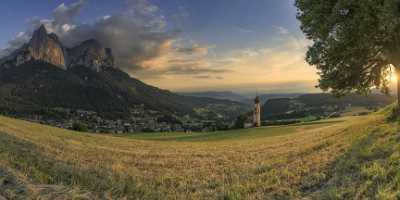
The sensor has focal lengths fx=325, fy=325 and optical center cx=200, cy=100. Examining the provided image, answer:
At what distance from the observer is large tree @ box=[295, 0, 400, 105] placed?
1953 centimetres

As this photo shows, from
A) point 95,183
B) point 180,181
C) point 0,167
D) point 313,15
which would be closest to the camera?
point 0,167

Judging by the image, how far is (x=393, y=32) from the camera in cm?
1961

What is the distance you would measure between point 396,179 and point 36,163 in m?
13.8

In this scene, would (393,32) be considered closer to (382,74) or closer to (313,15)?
(313,15)

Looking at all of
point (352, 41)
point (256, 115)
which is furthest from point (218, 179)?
point (256, 115)

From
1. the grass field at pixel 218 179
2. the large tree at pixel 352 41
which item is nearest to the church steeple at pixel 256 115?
the large tree at pixel 352 41

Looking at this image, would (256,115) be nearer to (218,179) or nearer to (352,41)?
(352,41)

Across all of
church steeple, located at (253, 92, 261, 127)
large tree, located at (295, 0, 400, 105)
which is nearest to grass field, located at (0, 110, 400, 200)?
large tree, located at (295, 0, 400, 105)

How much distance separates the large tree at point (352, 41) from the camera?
1953 centimetres

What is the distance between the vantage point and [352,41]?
21625 millimetres

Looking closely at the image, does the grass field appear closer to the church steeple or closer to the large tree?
the large tree

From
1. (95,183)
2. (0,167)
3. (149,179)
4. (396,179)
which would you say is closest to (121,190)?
(95,183)

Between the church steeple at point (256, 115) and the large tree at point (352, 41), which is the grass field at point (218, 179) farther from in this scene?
the church steeple at point (256, 115)

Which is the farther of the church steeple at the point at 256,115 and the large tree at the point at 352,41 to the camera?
the church steeple at the point at 256,115
